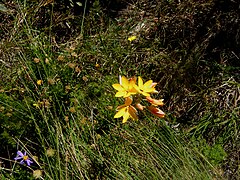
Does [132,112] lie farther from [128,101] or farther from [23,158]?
[23,158]

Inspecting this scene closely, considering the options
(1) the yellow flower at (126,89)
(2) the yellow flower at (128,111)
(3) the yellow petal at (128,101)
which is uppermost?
(1) the yellow flower at (126,89)

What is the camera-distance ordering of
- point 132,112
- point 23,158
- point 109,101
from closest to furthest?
point 132,112, point 23,158, point 109,101

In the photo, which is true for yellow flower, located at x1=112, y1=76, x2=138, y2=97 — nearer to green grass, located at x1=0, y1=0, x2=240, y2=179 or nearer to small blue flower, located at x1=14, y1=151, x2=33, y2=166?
green grass, located at x1=0, y1=0, x2=240, y2=179

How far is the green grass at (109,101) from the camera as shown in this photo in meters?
A: 2.34

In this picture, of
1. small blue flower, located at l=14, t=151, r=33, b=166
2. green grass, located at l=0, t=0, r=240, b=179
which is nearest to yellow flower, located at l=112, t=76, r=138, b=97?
green grass, located at l=0, t=0, r=240, b=179

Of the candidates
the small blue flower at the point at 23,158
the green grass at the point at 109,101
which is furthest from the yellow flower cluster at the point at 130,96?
the small blue flower at the point at 23,158

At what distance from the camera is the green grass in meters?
2.34

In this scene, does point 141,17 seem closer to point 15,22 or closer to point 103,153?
point 15,22

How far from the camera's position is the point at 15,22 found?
2.92 meters

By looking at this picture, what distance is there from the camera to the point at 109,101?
101 inches

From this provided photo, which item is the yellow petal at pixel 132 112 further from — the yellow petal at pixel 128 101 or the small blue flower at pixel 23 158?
the small blue flower at pixel 23 158

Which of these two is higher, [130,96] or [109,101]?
[130,96]

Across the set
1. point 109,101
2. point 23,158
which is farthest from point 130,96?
point 23,158

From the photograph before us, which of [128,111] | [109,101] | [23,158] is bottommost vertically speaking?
[23,158]
